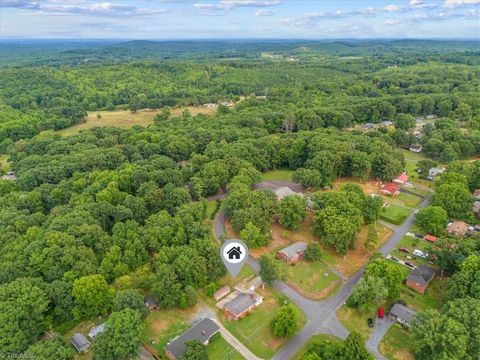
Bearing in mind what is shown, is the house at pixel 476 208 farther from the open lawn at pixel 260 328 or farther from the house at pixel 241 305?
the house at pixel 241 305

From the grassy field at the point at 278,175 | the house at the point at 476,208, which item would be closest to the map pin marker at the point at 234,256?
the grassy field at the point at 278,175

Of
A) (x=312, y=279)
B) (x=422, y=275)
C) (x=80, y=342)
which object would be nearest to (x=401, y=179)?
(x=422, y=275)

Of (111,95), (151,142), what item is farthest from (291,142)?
(111,95)

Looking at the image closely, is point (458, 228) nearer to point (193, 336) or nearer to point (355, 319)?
point (355, 319)

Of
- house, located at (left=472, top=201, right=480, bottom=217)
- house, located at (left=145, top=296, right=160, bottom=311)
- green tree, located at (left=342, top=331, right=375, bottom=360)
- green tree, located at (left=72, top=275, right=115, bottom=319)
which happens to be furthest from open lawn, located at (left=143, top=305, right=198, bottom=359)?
house, located at (left=472, top=201, right=480, bottom=217)

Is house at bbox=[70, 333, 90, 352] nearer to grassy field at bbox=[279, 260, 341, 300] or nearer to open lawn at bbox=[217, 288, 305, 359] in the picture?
open lawn at bbox=[217, 288, 305, 359]

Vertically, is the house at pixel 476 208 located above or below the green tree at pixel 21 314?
below
